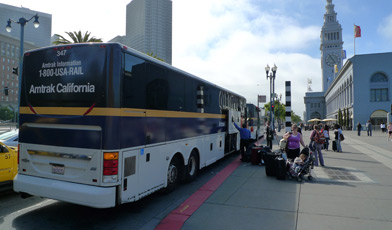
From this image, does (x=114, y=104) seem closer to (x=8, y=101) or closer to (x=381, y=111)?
(x=381, y=111)

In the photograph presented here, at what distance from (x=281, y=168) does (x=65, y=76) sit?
6.37m

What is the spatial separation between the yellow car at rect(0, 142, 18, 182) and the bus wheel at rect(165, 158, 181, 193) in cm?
369

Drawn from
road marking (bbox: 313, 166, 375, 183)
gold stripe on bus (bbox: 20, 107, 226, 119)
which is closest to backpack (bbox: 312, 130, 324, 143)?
road marking (bbox: 313, 166, 375, 183)

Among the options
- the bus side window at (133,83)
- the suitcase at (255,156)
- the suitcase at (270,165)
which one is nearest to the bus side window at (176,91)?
the bus side window at (133,83)

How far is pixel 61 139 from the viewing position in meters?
4.79

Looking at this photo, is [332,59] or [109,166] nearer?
[109,166]

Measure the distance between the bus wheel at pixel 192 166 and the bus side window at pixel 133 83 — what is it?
3090 mm

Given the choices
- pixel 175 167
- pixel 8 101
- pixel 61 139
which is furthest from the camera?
Answer: pixel 8 101

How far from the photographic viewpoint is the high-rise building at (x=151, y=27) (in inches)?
4419

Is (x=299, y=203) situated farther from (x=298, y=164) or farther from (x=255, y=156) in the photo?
(x=255, y=156)

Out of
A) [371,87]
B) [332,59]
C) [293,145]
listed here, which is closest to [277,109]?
[371,87]

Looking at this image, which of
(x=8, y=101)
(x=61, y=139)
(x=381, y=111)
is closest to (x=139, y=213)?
(x=61, y=139)

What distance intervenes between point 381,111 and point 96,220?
60.2 m

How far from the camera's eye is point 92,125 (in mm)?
4539
